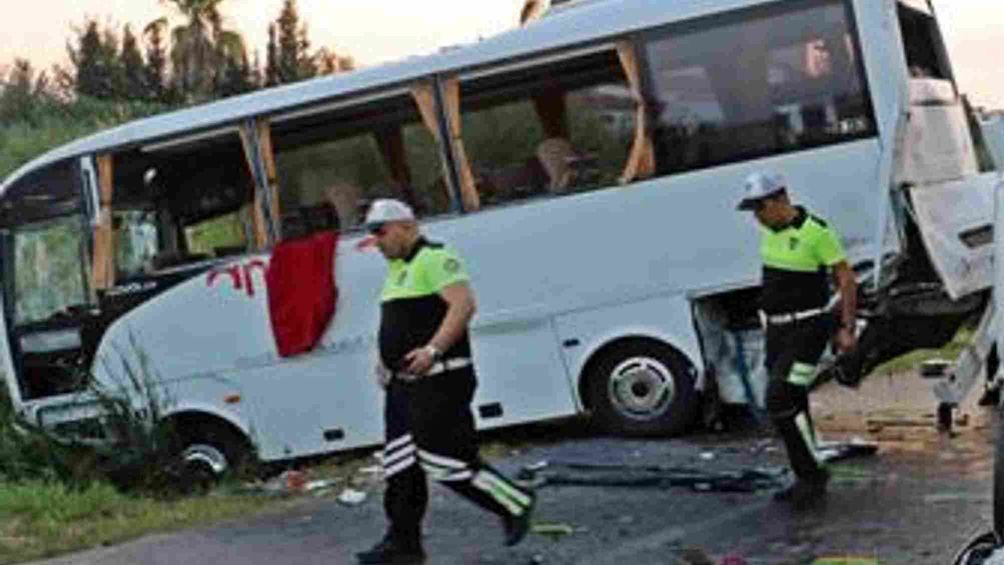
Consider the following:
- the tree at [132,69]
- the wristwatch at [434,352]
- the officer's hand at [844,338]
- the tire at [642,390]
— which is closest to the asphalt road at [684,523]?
the tire at [642,390]

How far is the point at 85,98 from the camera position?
4559 cm

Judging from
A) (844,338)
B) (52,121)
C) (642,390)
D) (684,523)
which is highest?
(52,121)

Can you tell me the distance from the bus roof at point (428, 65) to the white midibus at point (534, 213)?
0.02 m

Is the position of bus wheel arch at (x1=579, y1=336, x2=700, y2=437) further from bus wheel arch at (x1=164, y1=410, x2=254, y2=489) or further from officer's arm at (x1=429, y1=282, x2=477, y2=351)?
officer's arm at (x1=429, y1=282, x2=477, y2=351)

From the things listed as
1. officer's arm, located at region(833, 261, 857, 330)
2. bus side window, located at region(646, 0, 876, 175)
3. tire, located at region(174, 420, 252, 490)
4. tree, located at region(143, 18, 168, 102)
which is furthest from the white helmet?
tree, located at region(143, 18, 168, 102)

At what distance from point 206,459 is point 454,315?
574cm

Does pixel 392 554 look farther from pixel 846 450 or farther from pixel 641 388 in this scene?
pixel 641 388

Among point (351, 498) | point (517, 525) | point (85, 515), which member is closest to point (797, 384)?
point (517, 525)

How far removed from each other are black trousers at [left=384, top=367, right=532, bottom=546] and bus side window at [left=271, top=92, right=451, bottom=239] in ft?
15.1

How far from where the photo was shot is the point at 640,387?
39.2 feet

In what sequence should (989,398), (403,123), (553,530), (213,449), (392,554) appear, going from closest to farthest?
(392,554), (553,530), (989,398), (403,123), (213,449)

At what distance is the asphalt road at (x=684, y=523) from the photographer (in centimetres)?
768

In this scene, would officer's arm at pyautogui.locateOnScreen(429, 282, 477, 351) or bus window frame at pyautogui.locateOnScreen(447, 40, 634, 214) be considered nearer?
officer's arm at pyautogui.locateOnScreen(429, 282, 477, 351)

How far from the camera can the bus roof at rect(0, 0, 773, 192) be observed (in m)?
11.9
